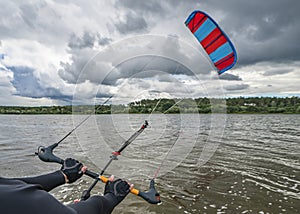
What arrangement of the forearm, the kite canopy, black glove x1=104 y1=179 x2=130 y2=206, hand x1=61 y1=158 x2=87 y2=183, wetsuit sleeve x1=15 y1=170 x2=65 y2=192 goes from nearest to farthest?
the forearm
wetsuit sleeve x1=15 y1=170 x2=65 y2=192
black glove x1=104 y1=179 x2=130 y2=206
hand x1=61 y1=158 x2=87 y2=183
the kite canopy

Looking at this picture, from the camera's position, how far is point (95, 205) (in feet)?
8.52

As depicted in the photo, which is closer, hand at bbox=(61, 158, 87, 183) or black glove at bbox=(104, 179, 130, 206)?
black glove at bbox=(104, 179, 130, 206)

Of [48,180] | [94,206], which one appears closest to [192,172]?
[48,180]

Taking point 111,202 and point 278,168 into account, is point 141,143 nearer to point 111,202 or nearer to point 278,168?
point 278,168

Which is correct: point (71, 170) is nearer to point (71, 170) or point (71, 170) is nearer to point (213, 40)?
point (71, 170)

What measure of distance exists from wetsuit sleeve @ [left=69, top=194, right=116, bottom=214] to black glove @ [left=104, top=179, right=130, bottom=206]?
0.06 meters

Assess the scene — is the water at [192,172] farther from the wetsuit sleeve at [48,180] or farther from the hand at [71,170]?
A: the wetsuit sleeve at [48,180]

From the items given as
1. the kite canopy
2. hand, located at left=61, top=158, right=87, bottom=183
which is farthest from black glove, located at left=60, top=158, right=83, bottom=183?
the kite canopy

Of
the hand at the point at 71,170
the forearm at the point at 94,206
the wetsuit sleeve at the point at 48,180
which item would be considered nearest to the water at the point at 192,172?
the hand at the point at 71,170

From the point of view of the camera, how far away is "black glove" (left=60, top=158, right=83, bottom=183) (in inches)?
134

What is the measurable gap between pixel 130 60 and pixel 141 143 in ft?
34.8

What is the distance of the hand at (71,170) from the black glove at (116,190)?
0.50 metres

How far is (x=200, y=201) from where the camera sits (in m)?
5.84

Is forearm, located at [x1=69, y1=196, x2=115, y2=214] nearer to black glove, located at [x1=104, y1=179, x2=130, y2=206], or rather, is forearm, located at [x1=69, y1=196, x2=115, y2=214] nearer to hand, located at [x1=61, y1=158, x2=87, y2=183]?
black glove, located at [x1=104, y1=179, x2=130, y2=206]
